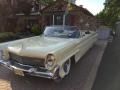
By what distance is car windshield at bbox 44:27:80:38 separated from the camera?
701 cm

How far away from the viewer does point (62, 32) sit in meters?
7.23

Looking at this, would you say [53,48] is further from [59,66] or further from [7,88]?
[7,88]

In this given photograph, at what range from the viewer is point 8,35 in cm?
1346

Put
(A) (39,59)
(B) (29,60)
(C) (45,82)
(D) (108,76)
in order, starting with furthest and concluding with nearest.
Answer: (D) (108,76) < (C) (45,82) < (B) (29,60) < (A) (39,59)

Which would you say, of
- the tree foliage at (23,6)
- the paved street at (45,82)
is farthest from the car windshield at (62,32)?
the tree foliage at (23,6)

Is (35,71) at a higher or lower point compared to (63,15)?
lower

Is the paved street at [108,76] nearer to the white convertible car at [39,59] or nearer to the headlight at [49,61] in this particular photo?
the white convertible car at [39,59]

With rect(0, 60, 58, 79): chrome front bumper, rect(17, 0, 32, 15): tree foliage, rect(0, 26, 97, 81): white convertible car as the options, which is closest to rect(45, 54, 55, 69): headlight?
rect(0, 26, 97, 81): white convertible car

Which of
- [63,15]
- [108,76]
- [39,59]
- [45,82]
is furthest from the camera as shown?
[63,15]

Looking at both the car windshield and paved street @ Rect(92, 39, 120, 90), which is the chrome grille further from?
the car windshield

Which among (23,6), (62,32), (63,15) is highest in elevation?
(23,6)

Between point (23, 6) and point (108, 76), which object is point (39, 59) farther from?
point (23, 6)

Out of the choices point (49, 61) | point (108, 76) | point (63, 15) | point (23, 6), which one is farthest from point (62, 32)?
point (63, 15)

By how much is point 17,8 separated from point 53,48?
15.3 meters
